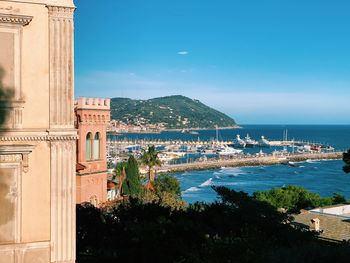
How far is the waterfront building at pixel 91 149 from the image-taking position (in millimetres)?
27516

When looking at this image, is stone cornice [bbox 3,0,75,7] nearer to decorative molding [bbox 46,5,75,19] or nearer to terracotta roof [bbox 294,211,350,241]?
decorative molding [bbox 46,5,75,19]

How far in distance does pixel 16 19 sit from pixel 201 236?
18.6ft

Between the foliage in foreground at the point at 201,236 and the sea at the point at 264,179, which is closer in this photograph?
the foliage in foreground at the point at 201,236

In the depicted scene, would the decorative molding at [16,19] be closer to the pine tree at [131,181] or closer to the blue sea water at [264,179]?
the pine tree at [131,181]

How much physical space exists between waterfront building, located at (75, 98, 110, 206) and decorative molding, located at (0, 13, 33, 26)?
18.8 m

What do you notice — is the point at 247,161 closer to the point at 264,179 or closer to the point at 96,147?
the point at 264,179

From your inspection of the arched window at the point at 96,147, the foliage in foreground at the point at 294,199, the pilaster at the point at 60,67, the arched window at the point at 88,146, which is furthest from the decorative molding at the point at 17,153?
the foliage in foreground at the point at 294,199

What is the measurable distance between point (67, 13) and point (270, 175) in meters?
82.4

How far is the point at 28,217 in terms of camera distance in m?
8.59

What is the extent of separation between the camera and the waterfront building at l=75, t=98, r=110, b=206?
27.5m

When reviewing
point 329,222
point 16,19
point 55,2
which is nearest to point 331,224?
point 329,222

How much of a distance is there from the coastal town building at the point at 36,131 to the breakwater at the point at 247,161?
7991cm

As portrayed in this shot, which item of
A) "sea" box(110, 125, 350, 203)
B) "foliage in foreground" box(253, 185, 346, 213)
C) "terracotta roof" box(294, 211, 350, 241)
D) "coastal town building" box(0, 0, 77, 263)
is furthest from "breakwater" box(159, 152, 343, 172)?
"coastal town building" box(0, 0, 77, 263)

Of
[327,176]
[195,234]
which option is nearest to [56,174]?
[195,234]
